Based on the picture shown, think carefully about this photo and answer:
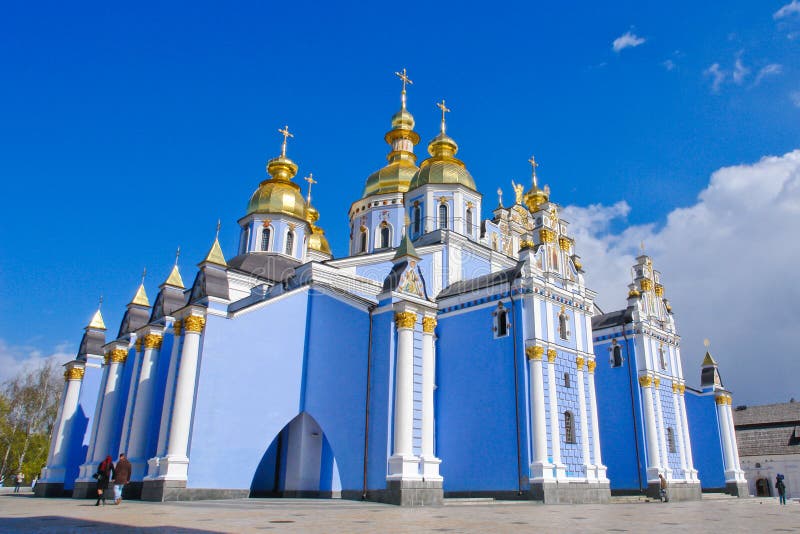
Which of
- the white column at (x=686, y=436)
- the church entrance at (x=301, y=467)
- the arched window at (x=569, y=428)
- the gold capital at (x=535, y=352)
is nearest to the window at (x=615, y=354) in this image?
the white column at (x=686, y=436)

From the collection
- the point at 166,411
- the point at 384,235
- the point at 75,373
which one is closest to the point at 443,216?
the point at 384,235

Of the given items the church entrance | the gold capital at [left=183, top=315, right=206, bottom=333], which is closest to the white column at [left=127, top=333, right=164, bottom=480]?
the gold capital at [left=183, top=315, right=206, bottom=333]

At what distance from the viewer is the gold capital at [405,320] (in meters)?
16.2

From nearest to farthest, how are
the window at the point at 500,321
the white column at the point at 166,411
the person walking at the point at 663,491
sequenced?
the white column at the point at 166,411, the window at the point at 500,321, the person walking at the point at 663,491

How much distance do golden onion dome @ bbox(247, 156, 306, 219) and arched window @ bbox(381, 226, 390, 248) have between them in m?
3.69

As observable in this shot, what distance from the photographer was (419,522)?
921cm

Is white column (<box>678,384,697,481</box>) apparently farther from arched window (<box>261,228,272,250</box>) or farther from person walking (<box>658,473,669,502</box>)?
arched window (<box>261,228,272,250</box>)

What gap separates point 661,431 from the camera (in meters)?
23.1

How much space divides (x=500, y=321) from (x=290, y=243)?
12130mm

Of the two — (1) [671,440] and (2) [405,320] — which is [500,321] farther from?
(1) [671,440]

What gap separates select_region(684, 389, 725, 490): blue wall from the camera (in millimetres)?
25984

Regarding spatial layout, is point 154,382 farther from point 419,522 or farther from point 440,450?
point 419,522

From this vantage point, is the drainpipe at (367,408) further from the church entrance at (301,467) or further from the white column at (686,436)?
the white column at (686,436)

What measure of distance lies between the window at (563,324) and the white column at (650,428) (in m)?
5.68
